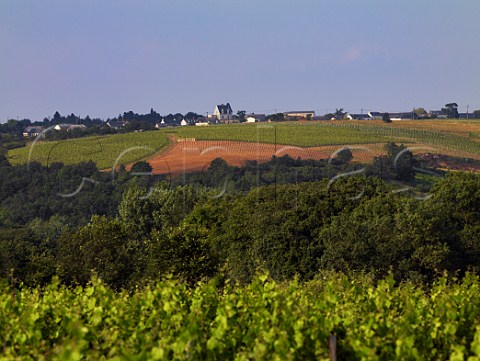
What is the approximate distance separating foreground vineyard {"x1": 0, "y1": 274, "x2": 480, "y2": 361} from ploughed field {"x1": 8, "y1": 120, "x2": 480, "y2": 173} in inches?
2859

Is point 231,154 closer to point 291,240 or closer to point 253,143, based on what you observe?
point 253,143

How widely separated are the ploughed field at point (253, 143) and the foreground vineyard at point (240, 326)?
7262cm

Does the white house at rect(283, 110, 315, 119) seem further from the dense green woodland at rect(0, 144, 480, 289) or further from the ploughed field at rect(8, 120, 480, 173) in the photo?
the dense green woodland at rect(0, 144, 480, 289)

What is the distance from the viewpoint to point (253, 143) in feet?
322

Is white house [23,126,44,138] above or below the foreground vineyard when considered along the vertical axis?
below

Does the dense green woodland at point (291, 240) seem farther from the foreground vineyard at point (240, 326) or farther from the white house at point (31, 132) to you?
the white house at point (31, 132)

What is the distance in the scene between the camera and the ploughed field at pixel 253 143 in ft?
293

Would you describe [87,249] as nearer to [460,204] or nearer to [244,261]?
Result: [244,261]

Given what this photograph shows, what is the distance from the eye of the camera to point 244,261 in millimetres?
47656

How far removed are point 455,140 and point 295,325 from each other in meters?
88.3

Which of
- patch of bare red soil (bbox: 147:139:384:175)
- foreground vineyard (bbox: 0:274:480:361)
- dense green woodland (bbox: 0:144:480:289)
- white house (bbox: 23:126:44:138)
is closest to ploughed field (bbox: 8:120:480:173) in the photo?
patch of bare red soil (bbox: 147:139:384:175)

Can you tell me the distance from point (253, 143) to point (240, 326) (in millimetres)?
87396

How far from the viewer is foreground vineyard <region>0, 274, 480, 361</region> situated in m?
9.41

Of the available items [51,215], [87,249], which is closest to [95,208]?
[51,215]
